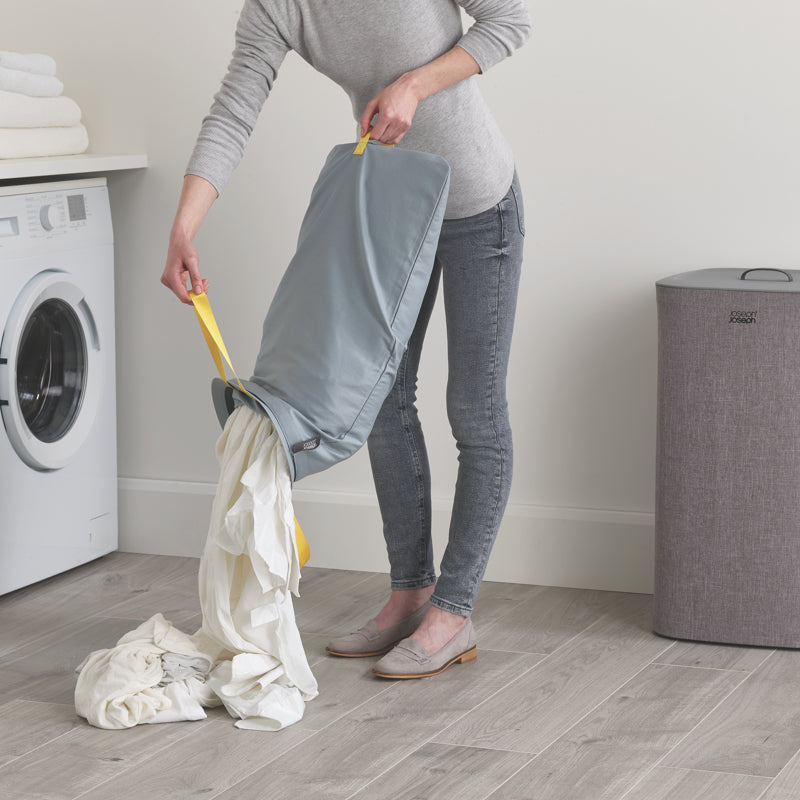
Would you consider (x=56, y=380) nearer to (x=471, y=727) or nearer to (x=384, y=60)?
(x=384, y=60)

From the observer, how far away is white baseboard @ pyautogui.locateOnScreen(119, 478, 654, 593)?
8.47 feet

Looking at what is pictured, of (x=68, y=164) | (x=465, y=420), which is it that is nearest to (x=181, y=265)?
(x=465, y=420)

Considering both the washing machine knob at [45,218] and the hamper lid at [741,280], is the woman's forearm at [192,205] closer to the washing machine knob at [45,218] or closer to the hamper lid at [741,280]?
the washing machine knob at [45,218]

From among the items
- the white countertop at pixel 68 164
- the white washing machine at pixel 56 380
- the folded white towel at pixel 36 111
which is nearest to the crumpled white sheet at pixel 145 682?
the white washing machine at pixel 56 380

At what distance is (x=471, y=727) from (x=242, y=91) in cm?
104

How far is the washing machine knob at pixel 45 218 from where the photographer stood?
2.50 meters

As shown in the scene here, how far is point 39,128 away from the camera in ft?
8.53

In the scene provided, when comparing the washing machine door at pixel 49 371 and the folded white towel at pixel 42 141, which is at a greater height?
the folded white towel at pixel 42 141

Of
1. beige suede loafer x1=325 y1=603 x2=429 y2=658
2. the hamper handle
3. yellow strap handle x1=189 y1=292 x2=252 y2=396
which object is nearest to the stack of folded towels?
yellow strap handle x1=189 y1=292 x2=252 y2=396

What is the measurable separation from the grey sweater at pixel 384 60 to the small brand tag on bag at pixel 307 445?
427mm

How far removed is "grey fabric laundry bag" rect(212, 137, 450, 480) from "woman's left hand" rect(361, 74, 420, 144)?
49mm

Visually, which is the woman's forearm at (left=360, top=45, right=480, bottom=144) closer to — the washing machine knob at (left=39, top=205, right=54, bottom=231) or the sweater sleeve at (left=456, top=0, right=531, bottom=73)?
the sweater sleeve at (left=456, top=0, right=531, bottom=73)

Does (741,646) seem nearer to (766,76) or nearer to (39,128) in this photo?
(766,76)

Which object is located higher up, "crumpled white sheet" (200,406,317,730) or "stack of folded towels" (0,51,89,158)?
"stack of folded towels" (0,51,89,158)
